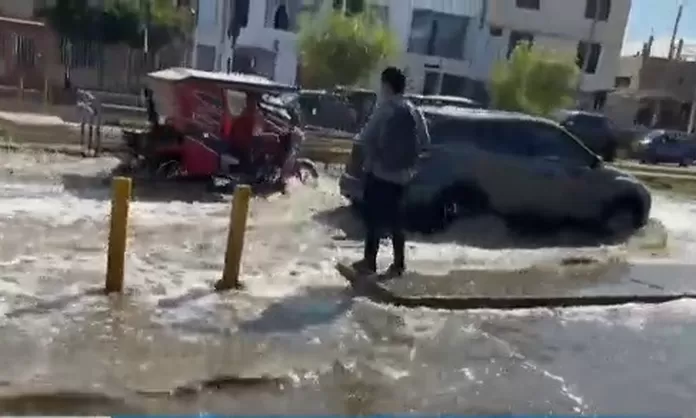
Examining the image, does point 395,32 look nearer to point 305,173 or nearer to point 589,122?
point 589,122

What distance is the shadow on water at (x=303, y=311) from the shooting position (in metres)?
7.69

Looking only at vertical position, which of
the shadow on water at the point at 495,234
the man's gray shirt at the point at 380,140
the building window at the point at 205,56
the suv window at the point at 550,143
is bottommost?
the building window at the point at 205,56

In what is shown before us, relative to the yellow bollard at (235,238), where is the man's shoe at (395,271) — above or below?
below

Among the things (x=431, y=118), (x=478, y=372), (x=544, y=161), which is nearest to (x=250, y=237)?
(x=431, y=118)

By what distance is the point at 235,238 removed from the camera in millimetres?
8656

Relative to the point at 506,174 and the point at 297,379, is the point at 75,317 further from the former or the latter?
the point at 506,174

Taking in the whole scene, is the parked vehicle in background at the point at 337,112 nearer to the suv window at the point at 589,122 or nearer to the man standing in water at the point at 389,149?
the suv window at the point at 589,122

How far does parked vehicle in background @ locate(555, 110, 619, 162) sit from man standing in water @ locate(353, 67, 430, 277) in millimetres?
25211


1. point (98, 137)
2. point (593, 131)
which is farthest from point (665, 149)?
point (98, 137)

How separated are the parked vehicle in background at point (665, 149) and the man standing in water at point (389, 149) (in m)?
29.5

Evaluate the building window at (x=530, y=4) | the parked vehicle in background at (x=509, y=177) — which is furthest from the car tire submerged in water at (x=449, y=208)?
the building window at (x=530, y=4)

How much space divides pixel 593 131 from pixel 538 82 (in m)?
7.56

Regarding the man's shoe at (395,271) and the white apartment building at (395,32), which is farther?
the white apartment building at (395,32)

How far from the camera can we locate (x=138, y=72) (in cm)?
4109
